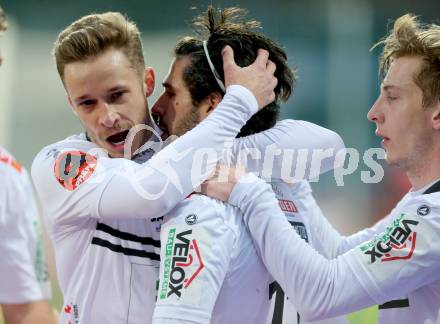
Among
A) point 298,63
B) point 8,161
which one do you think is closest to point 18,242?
point 8,161

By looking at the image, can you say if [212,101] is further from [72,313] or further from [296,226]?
[72,313]

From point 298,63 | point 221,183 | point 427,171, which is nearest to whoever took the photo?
point 221,183

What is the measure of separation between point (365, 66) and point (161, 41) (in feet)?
8.98

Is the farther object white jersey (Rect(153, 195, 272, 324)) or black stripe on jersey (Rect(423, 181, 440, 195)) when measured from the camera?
black stripe on jersey (Rect(423, 181, 440, 195))

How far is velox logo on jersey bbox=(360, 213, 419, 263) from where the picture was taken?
99.6 inches

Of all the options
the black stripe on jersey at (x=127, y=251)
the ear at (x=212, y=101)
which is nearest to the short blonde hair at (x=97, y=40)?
the ear at (x=212, y=101)

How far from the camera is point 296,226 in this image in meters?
2.87

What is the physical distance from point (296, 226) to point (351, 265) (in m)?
0.36

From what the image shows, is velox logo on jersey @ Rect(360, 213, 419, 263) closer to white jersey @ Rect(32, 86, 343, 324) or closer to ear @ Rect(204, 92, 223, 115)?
white jersey @ Rect(32, 86, 343, 324)

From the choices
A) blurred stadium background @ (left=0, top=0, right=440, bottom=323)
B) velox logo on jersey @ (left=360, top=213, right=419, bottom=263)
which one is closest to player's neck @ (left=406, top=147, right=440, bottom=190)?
velox logo on jersey @ (left=360, top=213, right=419, bottom=263)

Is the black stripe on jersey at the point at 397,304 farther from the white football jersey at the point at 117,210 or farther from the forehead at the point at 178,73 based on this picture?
the forehead at the point at 178,73

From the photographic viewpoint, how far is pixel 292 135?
291cm

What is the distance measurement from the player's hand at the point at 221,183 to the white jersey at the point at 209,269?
0.03m

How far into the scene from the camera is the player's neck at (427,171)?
9.15 ft
